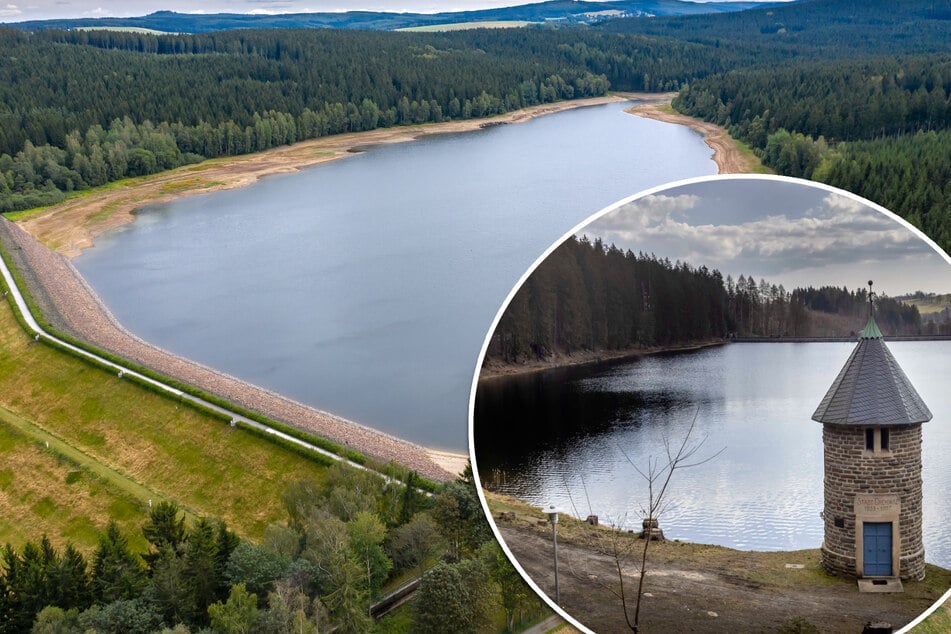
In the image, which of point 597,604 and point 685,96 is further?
point 685,96

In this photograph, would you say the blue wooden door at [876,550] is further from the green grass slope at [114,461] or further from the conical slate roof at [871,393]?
the green grass slope at [114,461]

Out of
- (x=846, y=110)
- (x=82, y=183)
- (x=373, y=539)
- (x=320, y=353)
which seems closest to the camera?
(x=373, y=539)

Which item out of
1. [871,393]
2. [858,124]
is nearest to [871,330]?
[871,393]

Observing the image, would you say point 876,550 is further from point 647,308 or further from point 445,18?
point 445,18

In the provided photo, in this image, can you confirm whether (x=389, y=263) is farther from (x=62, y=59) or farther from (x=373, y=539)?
(x=62, y=59)

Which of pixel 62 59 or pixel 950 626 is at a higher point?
pixel 62 59

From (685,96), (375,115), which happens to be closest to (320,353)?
(375,115)

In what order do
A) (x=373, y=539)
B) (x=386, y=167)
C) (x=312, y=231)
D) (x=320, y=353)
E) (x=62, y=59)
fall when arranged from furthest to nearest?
(x=62, y=59) < (x=386, y=167) < (x=312, y=231) < (x=320, y=353) < (x=373, y=539)
